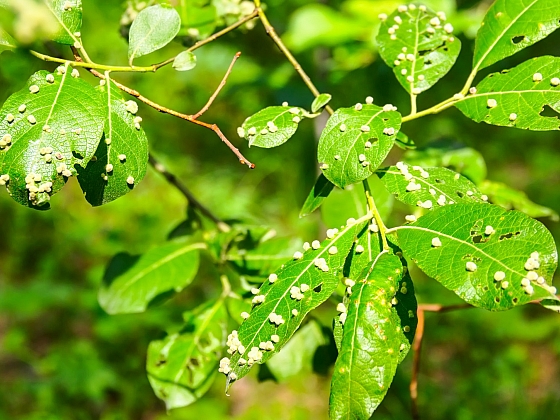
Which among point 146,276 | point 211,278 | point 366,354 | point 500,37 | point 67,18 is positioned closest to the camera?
point 366,354

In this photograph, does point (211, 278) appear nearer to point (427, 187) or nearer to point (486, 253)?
point (427, 187)

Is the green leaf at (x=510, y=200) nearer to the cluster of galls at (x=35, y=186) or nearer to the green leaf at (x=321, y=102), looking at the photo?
the green leaf at (x=321, y=102)

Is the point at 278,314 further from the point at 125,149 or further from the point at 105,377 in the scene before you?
the point at 105,377

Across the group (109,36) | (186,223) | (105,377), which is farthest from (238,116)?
(186,223)

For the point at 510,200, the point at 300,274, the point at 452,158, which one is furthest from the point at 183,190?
the point at 510,200

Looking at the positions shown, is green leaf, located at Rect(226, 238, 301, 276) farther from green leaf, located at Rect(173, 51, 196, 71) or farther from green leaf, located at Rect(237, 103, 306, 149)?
green leaf, located at Rect(173, 51, 196, 71)
